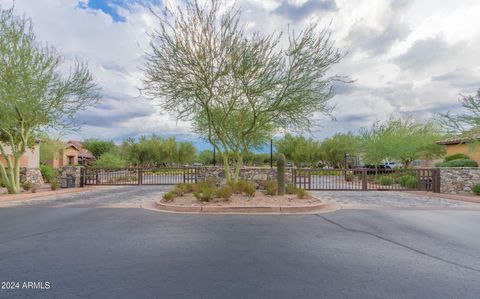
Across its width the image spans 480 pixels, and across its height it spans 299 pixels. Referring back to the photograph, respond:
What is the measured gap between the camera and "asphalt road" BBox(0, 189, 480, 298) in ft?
12.1

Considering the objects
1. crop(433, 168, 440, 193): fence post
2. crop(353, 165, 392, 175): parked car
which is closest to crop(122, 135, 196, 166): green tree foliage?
crop(353, 165, 392, 175): parked car

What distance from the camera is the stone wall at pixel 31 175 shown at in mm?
17781

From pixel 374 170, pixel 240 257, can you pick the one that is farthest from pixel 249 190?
pixel 374 170

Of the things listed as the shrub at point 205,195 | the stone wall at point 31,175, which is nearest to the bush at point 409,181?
the shrub at point 205,195

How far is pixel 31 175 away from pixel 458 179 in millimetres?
26349

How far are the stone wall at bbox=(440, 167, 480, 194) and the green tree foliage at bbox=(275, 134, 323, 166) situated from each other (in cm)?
2532

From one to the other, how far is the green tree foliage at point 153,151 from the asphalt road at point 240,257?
33310 mm

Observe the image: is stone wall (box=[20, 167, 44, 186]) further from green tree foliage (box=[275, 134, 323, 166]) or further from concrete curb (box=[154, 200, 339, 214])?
green tree foliage (box=[275, 134, 323, 166])

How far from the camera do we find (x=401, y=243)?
19.0 feet

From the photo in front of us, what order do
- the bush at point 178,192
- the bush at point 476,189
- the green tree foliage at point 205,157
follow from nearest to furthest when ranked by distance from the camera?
the bush at point 178,192 → the bush at point 476,189 → the green tree foliage at point 205,157

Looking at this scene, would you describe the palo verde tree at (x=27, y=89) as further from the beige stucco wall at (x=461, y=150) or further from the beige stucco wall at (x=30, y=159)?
the beige stucco wall at (x=461, y=150)

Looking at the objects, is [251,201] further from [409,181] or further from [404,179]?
[404,179]

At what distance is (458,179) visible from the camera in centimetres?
1447

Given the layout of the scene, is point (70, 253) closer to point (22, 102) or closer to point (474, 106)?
point (22, 102)
